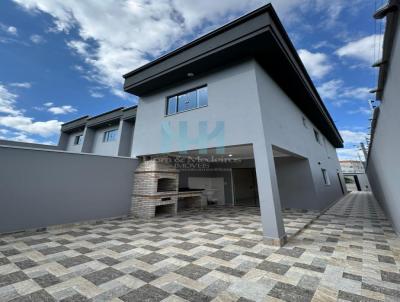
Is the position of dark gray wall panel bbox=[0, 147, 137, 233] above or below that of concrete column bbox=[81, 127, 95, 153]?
below

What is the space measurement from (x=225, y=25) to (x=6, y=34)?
7.34 meters

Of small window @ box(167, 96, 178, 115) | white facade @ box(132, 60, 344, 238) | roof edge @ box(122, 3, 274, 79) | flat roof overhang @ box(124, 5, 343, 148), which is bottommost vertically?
white facade @ box(132, 60, 344, 238)

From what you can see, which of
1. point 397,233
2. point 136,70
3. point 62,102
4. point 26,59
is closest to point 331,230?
point 397,233

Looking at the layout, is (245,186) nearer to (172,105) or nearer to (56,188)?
(172,105)

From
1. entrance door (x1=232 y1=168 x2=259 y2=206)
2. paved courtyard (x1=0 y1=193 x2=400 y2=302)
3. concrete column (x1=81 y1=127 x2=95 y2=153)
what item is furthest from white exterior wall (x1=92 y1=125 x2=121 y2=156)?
entrance door (x1=232 y1=168 x2=259 y2=206)

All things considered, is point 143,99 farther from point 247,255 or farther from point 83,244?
point 247,255

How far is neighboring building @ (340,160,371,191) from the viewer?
2291 centimetres

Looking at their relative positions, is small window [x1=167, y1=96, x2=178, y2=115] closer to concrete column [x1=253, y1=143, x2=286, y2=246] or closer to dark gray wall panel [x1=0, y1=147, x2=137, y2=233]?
dark gray wall panel [x1=0, y1=147, x2=137, y2=233]

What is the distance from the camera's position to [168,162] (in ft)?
25.2

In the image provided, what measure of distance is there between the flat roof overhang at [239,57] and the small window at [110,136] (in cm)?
603

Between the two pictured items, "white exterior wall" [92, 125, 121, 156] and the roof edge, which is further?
"white exterior wall" [92, 125, 121, 156]

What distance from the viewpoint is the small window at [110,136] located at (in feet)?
38.7

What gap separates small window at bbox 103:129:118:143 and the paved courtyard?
8546mm

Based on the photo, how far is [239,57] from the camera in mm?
4688
